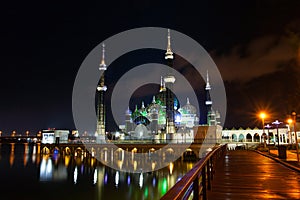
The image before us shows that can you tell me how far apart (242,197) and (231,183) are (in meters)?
2.03

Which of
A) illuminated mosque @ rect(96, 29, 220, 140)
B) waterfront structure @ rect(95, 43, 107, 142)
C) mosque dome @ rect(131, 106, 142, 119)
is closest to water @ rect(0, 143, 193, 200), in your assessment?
illuminated mosque @ rect(96, 29, 220, 140)

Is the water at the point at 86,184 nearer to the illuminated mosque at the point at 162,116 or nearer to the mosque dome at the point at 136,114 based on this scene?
the illuminated mosque at the point at 162,116

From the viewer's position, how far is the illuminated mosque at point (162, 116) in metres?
92.1

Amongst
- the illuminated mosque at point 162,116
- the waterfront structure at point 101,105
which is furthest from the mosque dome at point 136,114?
the waterfront structure at point 101,105

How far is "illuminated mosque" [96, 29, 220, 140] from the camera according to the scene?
302 ft

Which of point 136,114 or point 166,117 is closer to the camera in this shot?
point 166,117

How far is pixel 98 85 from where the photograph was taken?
115 metres

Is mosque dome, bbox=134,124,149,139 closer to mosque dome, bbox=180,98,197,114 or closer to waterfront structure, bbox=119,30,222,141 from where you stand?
waterfront structure, bbox=119,30,222,141

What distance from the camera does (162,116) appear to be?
99.6 metres

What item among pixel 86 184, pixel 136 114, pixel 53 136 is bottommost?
pixel 86 184

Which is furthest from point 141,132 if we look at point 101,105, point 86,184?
point 86,184

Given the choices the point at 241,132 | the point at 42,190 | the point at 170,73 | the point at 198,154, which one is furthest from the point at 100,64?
the point at 42,190

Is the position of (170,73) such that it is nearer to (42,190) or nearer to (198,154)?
(198,154)

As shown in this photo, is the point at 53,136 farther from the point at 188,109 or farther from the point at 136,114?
the point at 188,109
